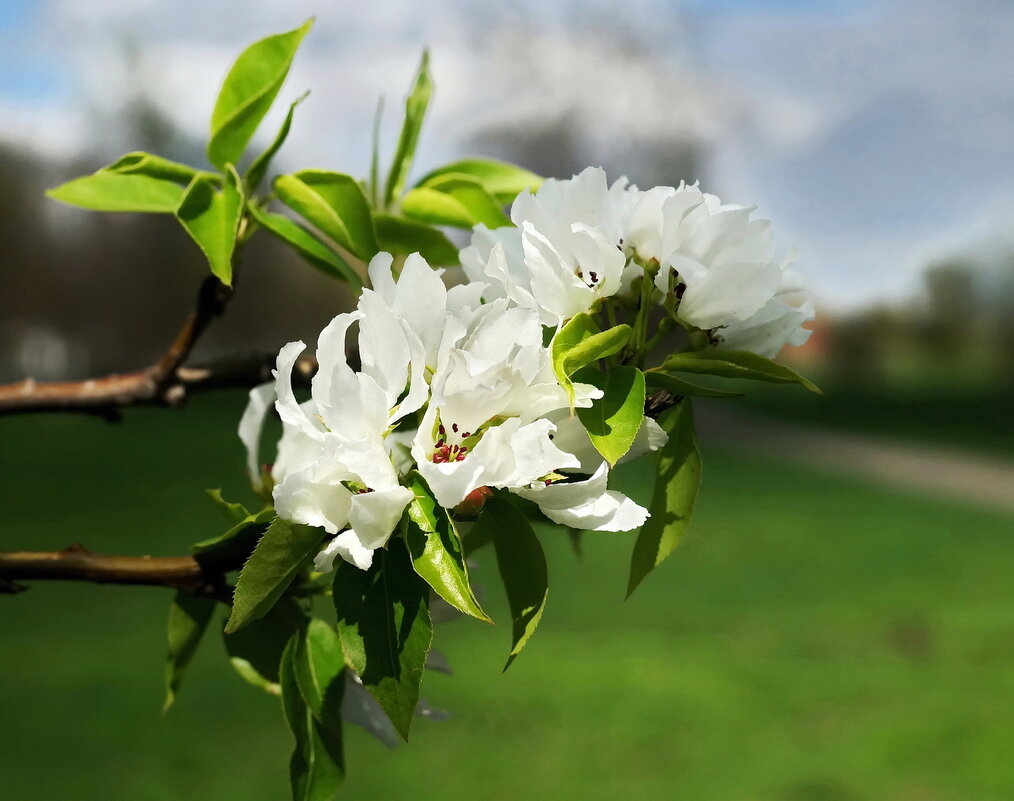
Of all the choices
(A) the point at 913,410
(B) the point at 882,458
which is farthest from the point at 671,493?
(A) the point at 913,410

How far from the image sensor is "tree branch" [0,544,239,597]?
611mm

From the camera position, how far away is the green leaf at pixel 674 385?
53cm

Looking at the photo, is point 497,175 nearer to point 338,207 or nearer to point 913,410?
point 338,207

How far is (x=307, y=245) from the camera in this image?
0.70 meters

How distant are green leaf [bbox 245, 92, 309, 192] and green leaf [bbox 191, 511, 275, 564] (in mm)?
263

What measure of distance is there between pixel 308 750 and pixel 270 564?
0.18 metres

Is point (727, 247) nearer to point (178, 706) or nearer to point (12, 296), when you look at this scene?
point (178, 706)

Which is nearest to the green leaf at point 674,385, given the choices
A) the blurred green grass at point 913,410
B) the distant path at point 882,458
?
the distant path at point 882,458

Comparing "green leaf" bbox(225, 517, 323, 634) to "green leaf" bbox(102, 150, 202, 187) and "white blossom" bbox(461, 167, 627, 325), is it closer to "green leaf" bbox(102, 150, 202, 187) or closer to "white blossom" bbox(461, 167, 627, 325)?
"white blossom" bbox(461, 167, 627, 325)

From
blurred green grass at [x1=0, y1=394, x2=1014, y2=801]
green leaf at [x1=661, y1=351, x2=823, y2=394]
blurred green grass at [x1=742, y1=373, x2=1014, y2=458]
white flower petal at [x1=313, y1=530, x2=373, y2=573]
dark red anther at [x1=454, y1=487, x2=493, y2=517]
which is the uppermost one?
green leaf at [x1=661, y1=351, x2=823, y2=394]

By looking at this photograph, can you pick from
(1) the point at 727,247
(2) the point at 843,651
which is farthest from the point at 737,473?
(1) the point at 727,247

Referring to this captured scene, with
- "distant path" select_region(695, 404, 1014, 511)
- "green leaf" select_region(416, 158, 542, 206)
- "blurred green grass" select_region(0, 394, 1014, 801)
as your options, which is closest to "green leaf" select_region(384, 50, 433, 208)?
"green leaf" select_region(416, 158, 542, 206)

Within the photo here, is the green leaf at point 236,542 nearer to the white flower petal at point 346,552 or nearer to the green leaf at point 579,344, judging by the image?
the white flower petal at point 346,552

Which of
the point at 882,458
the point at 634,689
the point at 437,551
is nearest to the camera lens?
the point at 437,551
